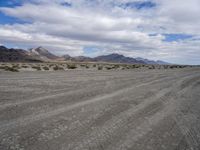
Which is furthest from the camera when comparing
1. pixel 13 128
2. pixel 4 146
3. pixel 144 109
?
pixel 144 109

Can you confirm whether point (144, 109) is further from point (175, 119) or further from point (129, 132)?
point (129, 132)

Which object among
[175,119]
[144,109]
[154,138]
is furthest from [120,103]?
[154,138]

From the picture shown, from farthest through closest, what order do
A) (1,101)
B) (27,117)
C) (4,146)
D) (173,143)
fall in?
1. (1,101)
2. (27,117)
3. (173,143)
4. (4,146)

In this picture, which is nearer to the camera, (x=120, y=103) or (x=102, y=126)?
(x=102, y=126)

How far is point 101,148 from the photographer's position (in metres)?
4.60

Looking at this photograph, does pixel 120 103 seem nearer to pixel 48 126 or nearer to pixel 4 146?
pixel 48 126

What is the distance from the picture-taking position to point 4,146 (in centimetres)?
454

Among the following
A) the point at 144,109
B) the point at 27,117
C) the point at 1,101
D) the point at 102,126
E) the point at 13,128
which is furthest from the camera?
the point at 1,101

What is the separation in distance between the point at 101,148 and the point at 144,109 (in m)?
4.11

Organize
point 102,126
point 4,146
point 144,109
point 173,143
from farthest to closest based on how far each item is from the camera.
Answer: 1. point 144,109
2. point 102,126
3. point 173,143
4. point 4,146

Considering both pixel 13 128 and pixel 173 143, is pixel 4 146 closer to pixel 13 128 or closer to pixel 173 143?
pixel 13 128

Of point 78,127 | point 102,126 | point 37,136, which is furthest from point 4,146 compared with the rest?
point 102,126

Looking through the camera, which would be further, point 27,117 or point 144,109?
point 144,109

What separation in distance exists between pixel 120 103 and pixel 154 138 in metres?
3.99
